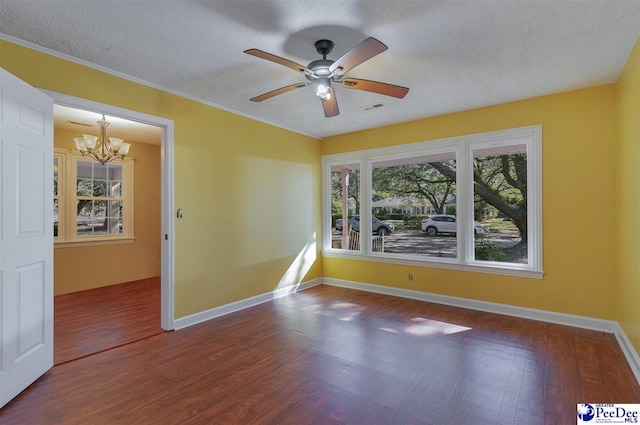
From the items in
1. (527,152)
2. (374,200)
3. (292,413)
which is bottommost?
(292,413)

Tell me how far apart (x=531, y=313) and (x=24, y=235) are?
198 inches

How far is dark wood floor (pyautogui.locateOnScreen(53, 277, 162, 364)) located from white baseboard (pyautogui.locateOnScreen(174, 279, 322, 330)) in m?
0.28

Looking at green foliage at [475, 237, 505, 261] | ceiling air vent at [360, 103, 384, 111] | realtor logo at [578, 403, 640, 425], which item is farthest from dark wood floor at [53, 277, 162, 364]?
green foliage at [475, 237, 505, 261]

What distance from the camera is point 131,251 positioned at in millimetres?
5836

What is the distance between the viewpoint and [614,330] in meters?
3.20

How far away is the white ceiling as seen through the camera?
2062mm

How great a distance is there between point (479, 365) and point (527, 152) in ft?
8.64

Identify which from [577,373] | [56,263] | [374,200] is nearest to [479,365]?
[577,373]

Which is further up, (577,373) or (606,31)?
(606,31)

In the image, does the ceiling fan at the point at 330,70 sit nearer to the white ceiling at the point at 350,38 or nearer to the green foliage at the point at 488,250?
the white ceiling at the point at 350,38

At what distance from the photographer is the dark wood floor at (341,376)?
6.56 feet

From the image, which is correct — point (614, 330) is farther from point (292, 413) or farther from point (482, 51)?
point (292, 413)

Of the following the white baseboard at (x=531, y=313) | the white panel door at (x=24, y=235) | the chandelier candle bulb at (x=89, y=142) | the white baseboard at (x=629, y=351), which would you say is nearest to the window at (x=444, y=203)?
the white baseboard at (x=531, y=313)

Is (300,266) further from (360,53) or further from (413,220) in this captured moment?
(360,53)
